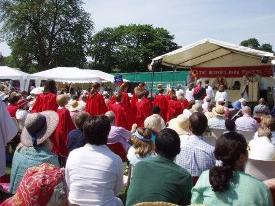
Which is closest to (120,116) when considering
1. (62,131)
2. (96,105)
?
(96,105)

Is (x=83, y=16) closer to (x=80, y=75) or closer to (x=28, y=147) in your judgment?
(x=80, y=75)

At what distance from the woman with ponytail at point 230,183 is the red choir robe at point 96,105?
27.6 ft

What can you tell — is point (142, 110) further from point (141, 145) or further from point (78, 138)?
point (141, 145)

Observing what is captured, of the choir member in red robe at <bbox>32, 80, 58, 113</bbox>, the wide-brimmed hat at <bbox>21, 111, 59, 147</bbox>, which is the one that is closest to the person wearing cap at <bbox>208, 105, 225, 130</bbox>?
the choir member in red robe at <bbox>32, 80, 58, 113</bbox>

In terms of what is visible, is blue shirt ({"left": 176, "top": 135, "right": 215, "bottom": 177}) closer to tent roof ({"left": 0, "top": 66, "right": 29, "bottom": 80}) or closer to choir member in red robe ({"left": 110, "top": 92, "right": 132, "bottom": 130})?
choir member in red robe ({"left": 110, "top": 92, "right": 132, "bottom": 130})

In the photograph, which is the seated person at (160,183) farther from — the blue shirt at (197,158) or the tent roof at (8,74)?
the tent roof at (8,74)

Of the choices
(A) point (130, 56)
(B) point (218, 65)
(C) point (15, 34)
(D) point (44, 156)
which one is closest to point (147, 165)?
(D) point (44, 156)

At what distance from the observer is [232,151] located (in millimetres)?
3355

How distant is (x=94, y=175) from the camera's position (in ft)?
13.1

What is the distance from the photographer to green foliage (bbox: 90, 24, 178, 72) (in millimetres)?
75312

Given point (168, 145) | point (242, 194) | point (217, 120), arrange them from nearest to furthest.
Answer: point (242, 194), point (168, 145), point (217, 120)

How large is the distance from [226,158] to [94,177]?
1.20m

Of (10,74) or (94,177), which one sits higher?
(10,74)

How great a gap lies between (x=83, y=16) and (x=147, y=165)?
53357mm
